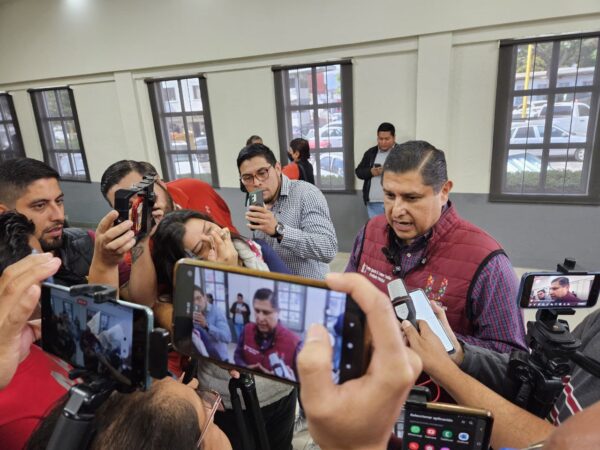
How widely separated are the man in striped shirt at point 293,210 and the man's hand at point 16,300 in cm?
122

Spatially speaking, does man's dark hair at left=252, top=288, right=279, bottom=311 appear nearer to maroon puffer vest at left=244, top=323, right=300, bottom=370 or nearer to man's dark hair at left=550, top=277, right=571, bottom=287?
maroon puffer vest at left=244, top=323, right=300, bottom=370

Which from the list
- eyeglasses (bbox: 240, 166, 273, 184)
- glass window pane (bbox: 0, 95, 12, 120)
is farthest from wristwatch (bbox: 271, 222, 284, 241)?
glass window pane (bbox: 0, 95, 12, 120)

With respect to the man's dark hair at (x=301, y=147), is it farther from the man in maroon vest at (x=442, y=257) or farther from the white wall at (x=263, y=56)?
the man in maroon vest at (x=442, y=257)

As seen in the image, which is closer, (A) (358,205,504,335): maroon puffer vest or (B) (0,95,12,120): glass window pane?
(A) (358,205,504,335): maroon puffer vest

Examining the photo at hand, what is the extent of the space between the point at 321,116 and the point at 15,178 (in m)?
3.28

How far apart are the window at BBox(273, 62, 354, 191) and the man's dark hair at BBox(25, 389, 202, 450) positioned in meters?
3.78

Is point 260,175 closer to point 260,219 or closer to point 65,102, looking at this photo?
point 260,219

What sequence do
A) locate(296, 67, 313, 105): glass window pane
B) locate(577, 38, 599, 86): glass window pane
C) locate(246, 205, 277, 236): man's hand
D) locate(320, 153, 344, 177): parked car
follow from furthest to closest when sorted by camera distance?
locate(320, 153, 344, 177): parked car
locate(296, 67, 313, 105): glass window pane
locate(577, 38, 599, 86): glass window pane
locate(246, 205, 277, 236): man's hand

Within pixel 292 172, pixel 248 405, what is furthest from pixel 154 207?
pixel 292 172

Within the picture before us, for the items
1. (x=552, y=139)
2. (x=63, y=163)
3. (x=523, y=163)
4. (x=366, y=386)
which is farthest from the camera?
(x=63, y=163)

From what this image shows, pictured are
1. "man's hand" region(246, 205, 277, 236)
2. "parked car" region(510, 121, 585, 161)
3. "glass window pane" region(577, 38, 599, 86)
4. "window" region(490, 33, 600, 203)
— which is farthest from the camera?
"parked car" region(510, 121, 585, 161)

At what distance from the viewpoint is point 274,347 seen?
55 cm

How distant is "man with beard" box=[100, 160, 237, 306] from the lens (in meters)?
1.22

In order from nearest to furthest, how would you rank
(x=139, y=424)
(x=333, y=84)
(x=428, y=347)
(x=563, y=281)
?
(x=139, y=424) → (x=563, y=281) → (x=428, y=347) → (x=333, y=84)
